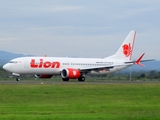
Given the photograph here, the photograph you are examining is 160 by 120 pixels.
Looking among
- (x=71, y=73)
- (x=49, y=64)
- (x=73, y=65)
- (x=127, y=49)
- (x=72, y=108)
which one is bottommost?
(x=72, y=108)

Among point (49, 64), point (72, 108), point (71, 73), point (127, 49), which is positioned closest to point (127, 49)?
point (127, 49)

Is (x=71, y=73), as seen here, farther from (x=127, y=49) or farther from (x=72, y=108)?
(x=72, y=108)

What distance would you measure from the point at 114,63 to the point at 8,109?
47.7 meters

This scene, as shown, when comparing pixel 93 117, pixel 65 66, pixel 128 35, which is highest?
pixel 128 35

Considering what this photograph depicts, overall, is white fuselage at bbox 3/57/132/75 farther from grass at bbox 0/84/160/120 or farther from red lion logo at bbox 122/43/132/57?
grass at bbox 0/84/160/120

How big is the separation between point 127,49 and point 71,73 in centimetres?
1349

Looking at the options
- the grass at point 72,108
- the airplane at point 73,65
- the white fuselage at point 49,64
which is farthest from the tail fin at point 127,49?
the grass at point 72,108

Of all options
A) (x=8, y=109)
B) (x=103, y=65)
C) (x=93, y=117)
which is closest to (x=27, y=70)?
(x=103, y=65)

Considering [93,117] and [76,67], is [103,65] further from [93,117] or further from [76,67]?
[93,117]

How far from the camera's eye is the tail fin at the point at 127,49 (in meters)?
75.4

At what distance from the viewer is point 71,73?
66.1m

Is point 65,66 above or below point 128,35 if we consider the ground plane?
below

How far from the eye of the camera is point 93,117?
22.8 metres

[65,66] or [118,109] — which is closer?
[118,109]
